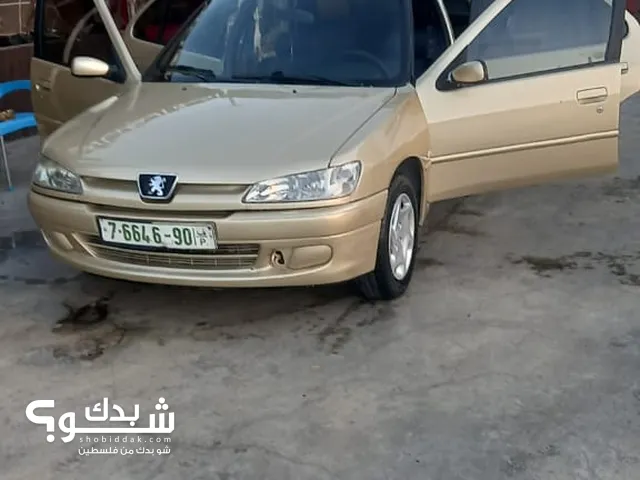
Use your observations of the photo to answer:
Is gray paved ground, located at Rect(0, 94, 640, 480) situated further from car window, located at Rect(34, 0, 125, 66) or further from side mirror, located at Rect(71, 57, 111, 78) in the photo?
car window, located at Rect(34, 0, 125, 66)

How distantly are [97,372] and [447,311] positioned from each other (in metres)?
1.72

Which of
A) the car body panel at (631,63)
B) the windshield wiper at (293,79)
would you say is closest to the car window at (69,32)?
the windshield wiper at (293,79)

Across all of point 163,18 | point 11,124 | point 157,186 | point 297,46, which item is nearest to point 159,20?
point 163,18

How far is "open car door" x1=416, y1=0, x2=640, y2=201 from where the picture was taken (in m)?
5.30

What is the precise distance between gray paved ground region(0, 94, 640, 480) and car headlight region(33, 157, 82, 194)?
2.20 feet

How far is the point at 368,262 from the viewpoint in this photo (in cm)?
462

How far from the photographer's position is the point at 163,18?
7.31 m

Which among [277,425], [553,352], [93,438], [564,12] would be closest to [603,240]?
Answer: [564,12]

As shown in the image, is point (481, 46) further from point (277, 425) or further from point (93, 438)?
point (93, 438)

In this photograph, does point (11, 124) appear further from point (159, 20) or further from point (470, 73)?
point (470, 73)

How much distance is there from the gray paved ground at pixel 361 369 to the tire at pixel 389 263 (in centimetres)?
10

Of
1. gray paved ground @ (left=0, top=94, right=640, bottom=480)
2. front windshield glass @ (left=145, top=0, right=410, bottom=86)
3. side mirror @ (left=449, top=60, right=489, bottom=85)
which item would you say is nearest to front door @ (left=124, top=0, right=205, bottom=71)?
front windshield glass @ (left=145, top=0, right=410, bottom=86)

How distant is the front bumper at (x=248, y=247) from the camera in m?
4.32

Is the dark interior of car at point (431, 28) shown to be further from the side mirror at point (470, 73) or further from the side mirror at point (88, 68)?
the side mirror at point (88, 68)
